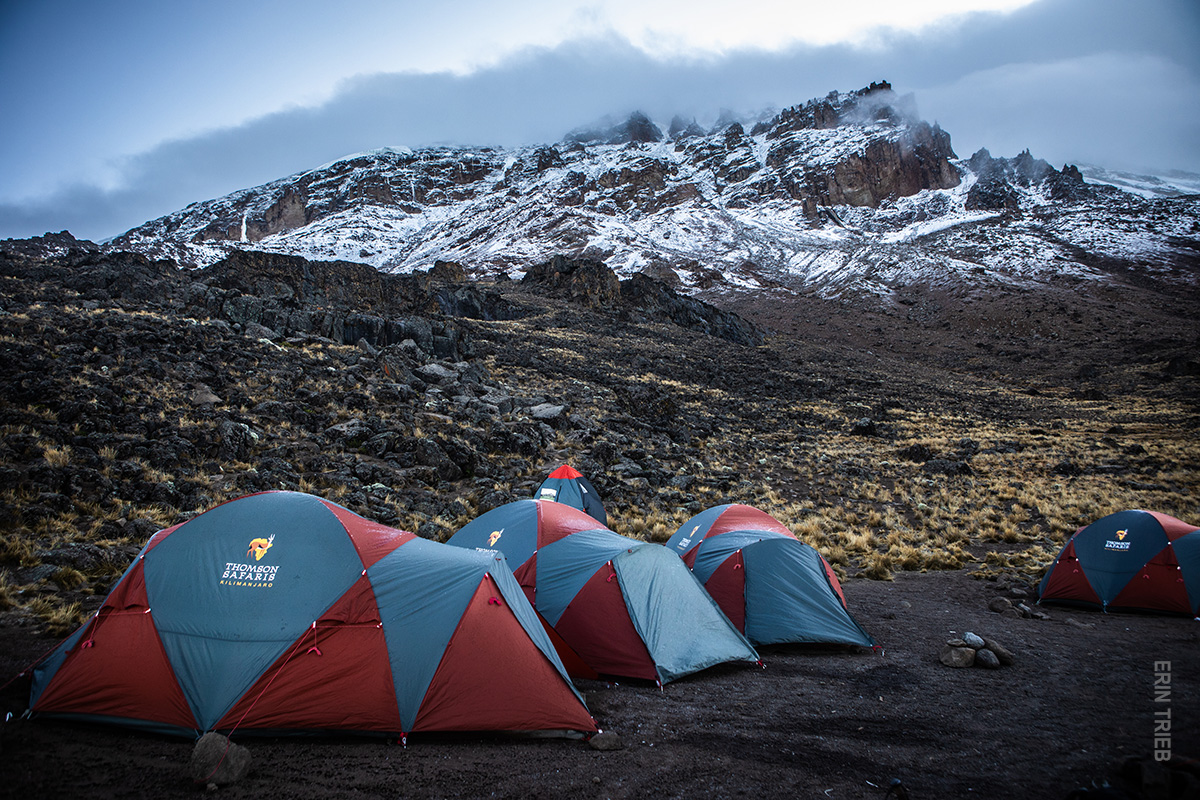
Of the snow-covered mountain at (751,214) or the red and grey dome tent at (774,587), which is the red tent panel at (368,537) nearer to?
the red and grey dome tent at (774,587)

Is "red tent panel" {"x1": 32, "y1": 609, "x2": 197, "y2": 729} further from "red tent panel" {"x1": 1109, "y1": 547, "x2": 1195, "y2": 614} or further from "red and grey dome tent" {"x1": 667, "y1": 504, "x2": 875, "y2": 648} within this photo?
"red tent panel" {"x1": 1109, "y1": 547, "x2": 1195, "y2": 614}

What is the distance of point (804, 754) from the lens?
4160mm

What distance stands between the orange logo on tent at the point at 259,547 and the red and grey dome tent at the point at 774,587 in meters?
5.26

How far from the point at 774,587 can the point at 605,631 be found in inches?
97.4

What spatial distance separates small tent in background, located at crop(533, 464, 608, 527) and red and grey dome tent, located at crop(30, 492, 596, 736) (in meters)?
6.93

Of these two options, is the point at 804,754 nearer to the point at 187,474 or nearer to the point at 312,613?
the point at 312,613

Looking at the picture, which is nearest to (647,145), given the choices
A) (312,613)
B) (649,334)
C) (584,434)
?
(649,334)

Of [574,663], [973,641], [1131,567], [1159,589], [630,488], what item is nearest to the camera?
[574,663]

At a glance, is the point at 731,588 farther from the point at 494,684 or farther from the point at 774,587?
the point at 494,684

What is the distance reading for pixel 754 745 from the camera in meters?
4.29

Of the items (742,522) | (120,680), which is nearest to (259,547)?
(120,680)

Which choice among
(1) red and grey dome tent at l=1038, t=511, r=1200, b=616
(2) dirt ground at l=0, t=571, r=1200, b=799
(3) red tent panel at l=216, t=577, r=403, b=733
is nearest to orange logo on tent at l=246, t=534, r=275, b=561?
(3) red tent panel at l=216, t=577, r=403, b=733

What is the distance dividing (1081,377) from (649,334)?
124 feet

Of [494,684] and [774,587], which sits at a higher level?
[494,684]
